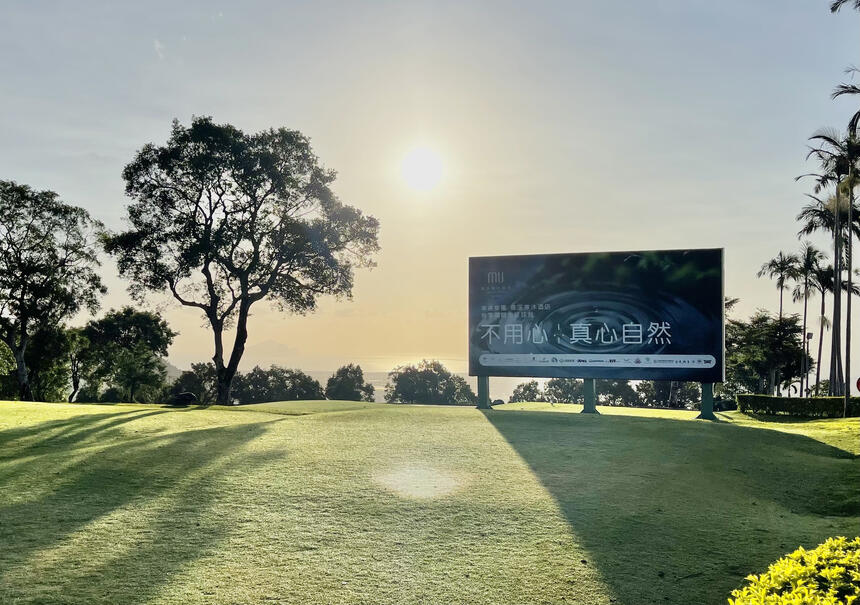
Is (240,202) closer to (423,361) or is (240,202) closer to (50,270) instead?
(50,270)

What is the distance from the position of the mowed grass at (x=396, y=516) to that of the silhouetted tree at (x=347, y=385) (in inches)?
2627

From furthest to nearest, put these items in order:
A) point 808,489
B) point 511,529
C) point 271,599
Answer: point 808,489 → point 511,529 → point 271,599

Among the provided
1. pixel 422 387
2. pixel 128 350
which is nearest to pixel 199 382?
pixel 128 350

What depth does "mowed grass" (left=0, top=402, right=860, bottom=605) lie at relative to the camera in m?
6.86

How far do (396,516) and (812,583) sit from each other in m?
5.80

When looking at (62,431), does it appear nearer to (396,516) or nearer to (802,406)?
(396,516)

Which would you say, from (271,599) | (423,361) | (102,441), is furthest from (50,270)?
(423,361)

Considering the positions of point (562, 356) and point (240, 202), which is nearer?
point (562, 356)

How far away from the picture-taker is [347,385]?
83.6 metres

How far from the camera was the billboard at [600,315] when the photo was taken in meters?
25.8

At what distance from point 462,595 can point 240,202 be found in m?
32.4

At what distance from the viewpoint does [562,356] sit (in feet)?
89.7

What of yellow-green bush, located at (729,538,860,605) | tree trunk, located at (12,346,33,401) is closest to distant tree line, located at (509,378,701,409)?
tree trunk, located at (12,346,33,401)

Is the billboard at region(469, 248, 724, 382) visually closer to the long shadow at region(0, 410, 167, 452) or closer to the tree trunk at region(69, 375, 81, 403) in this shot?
the long shadow at region(0, 410, 167, 452)
